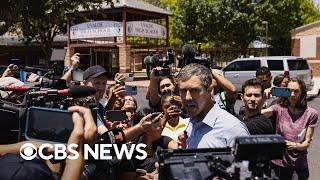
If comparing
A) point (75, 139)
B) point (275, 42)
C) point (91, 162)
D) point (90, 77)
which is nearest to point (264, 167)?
point (75, 139)

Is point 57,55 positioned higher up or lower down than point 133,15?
lower down

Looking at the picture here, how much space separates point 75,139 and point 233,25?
110ft

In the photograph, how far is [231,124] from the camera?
285 centimetres

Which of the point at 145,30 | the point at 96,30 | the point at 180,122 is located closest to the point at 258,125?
the point at 180,122

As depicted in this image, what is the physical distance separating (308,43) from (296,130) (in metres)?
33.3

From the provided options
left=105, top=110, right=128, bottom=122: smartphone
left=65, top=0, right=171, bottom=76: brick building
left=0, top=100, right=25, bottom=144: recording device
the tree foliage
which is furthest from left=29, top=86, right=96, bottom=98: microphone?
the tree foliage

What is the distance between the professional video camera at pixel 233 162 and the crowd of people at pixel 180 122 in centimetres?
36

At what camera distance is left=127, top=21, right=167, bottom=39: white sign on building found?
2755cm

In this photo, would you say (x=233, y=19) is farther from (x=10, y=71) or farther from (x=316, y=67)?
(x=10, y=71)

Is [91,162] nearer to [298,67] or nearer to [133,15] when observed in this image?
[298,67]

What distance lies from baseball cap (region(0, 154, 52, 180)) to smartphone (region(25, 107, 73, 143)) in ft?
1.51

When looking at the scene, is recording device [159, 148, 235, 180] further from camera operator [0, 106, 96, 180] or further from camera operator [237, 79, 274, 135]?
camera operator [237, 79, 274, 135]

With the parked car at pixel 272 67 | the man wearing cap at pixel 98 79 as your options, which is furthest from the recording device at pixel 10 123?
the parked car at pixel 272 67

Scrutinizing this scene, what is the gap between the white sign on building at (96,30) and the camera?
89.6 feet
